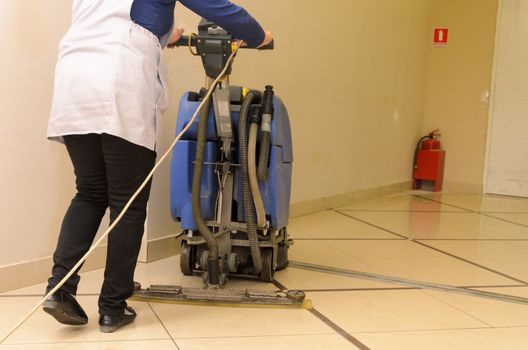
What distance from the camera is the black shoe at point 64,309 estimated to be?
156 cm

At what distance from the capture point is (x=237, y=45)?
1.88 meters

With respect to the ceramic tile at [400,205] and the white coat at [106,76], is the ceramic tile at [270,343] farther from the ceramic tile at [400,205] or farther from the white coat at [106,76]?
the ceramic tile at [400,205]

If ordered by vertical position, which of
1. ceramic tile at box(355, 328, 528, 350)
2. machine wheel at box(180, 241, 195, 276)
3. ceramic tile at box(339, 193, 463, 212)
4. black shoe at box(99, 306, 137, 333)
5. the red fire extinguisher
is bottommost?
ceramic tile at box(339, 193, 463, 212)

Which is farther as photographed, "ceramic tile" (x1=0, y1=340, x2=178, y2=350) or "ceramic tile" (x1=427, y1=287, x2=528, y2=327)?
"ceramic tile" (x1=427, y1=287, x2=528, y2=327)

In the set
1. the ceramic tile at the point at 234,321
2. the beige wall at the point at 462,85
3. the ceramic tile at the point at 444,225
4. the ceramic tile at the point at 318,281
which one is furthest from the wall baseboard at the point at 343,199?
the ceramic tile at the point at 234,321

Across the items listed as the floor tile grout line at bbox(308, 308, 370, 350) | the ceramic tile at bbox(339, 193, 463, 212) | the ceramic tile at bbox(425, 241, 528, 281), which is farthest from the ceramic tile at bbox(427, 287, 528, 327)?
the ceramic tile at bbox(339, 193, 463, 212)

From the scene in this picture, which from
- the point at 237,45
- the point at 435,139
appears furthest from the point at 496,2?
the point at 237,45

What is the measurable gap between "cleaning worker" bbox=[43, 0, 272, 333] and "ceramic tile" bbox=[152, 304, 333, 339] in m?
0.16

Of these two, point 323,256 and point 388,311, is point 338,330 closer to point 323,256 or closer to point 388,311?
point 388,311

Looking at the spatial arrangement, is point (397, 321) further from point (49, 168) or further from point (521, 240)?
point (521, 240)

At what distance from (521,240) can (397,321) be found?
1775 millimetres

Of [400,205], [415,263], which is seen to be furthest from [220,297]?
[400,205]

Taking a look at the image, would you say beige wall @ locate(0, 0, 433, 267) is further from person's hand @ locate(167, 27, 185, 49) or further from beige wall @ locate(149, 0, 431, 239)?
person's hand @ locate(167, 27, 185, 49)

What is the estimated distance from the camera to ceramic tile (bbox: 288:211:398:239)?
319 centimetres
